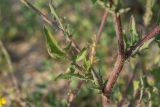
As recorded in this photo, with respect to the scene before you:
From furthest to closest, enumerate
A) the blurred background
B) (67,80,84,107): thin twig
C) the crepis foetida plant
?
the blurred background
(67,80,84,107): thin twig
the crepis foetida plant

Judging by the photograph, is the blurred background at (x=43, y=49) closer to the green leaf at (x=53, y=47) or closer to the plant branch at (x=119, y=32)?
the plant branch at (x=119, y=32)

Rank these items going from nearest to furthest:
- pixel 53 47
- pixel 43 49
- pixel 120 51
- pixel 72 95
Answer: pixel 53 47, pixel 120 51, pixel 72 95, pixel 43 49

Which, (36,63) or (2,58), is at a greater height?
(2,58)

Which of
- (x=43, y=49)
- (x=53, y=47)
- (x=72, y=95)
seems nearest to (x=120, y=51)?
(x=53, y=47)

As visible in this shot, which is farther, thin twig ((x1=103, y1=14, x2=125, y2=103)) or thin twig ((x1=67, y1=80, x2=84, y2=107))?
thin twig ((x1=67, y1=80, x2=84, y2=107))

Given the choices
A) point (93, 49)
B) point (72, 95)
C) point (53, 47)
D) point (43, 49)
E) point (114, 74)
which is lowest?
point (43, 49)

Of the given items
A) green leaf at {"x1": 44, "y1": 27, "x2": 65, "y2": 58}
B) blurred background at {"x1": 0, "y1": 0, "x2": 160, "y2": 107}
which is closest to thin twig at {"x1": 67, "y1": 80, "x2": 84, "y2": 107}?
blurred background at {"x1": 0, "y1": 0, "x2": 160, "y2": 107}

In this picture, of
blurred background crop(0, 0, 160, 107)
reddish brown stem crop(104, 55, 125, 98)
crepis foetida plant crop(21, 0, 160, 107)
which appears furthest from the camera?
blurred background crop(0, 0, 160, 107)

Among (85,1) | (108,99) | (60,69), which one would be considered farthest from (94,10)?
(108,99)

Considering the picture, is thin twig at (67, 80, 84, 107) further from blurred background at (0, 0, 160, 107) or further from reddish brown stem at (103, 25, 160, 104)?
blurred background at (0, 0, 160, 107)

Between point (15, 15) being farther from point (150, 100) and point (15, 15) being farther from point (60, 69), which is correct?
point (150, 100)

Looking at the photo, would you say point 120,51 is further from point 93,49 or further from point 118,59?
point 93,49
